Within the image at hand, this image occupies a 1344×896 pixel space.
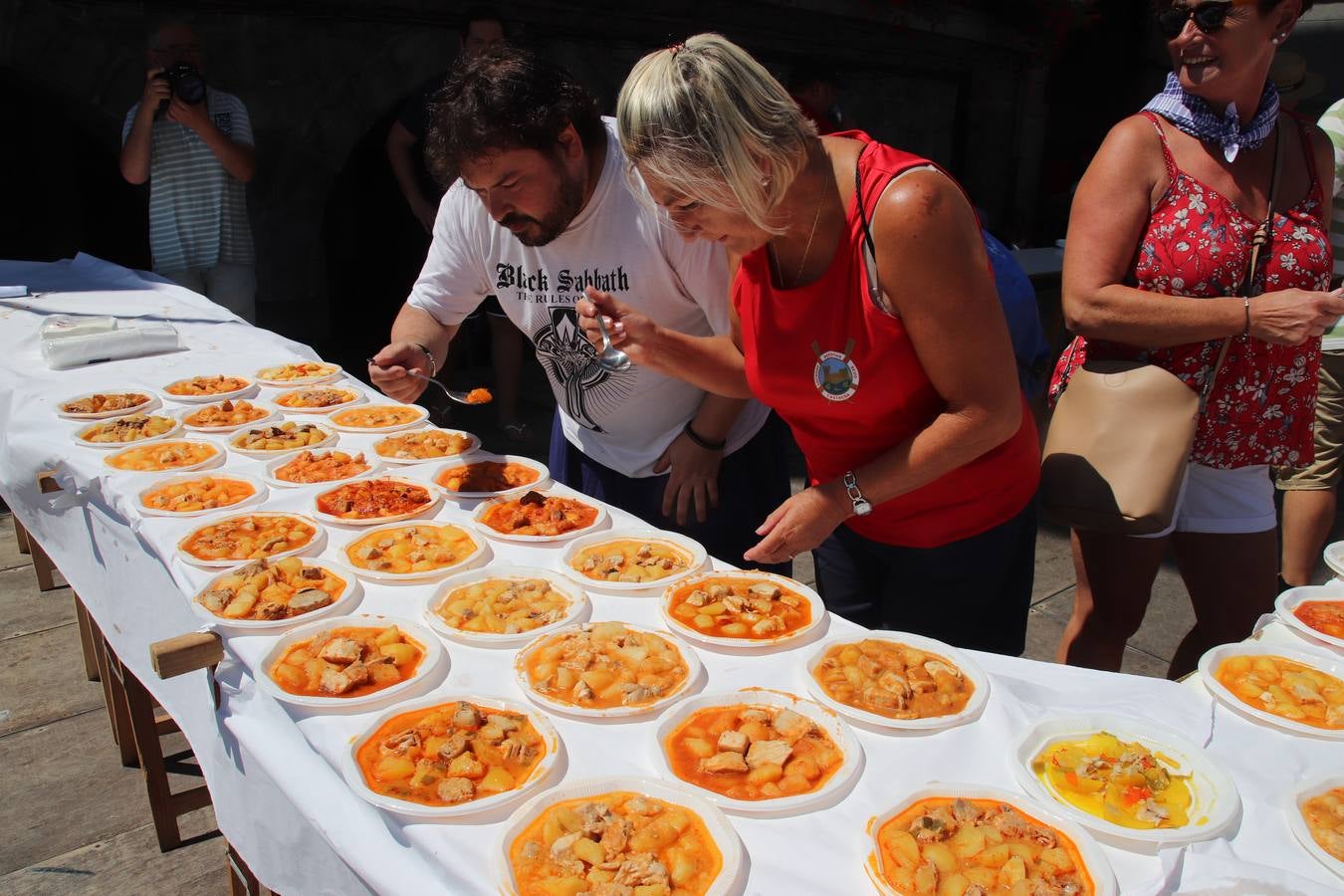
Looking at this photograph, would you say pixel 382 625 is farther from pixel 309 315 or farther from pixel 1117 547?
pixel 309 315

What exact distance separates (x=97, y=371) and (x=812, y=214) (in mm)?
2761

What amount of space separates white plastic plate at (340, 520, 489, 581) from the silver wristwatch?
2.57ft

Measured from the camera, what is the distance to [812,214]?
1.68 m

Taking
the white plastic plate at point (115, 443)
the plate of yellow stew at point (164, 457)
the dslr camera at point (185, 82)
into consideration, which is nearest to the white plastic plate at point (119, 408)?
the white plastic plate at point (115, 443)

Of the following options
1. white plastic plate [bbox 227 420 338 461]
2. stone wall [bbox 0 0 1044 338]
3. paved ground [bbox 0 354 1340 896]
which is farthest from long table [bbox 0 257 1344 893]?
stone wall [bbox 0 0 1044 338]

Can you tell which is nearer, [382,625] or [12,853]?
[382,625]

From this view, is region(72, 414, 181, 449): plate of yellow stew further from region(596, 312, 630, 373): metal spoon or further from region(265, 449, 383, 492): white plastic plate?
region(596, 312, 630, 373): metal spoon

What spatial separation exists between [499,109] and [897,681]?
143 cm

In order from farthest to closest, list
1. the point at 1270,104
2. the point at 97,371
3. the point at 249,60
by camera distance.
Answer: the point at 249,60
the point at 97,371
the point at 1270,104

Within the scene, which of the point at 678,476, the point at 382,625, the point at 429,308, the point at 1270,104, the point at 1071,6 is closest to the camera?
the point at 382,625

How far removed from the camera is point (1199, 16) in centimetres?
191

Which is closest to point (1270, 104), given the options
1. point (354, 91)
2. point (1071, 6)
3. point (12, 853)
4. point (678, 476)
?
point (678, 476)

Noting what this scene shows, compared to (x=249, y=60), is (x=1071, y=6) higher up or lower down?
higher up

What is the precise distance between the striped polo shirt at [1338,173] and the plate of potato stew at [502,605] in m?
2.44
